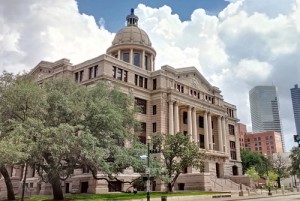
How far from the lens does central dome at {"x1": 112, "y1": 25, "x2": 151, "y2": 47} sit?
75375 mm

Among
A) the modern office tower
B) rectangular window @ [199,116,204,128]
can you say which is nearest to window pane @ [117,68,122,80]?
rectangular window @ [199,116,204,128]

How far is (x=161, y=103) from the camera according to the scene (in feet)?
201

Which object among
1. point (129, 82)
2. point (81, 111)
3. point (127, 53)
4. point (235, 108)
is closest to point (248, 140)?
point (235, 108)

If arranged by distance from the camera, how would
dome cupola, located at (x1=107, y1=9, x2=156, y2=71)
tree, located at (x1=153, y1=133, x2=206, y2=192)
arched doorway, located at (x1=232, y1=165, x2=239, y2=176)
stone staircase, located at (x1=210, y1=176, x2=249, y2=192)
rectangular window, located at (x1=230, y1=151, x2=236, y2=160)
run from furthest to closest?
rectangular window, located at (x1=230, y1=151, x2=236, y2=160) → arched doorway, located at (x1=232, y1=165, x2=239, y2=176) → dome cupola, located at (x1=107, y1=9, x2=156, y2=71) → stone staircase, located at (x1=210, y1=176, x2=249, y2=192) → tree, located at (x1=153, y1=133, x2=206, y2=192)

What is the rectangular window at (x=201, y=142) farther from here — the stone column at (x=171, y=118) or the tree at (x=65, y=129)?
the tree at (x=65, y=129)

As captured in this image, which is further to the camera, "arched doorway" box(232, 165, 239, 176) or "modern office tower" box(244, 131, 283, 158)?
"modern office tower" box(244, 131, 283, 158)

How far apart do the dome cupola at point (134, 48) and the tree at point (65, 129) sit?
37.2 metres

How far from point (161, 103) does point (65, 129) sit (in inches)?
1304

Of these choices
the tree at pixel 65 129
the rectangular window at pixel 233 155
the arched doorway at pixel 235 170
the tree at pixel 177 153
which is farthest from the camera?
the rectangular window at pixel 233 155

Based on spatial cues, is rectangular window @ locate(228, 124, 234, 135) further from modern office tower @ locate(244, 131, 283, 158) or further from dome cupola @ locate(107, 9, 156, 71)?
modern office tower @ locate(244, 131, 283, 158)

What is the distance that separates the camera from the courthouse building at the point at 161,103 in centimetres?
5350

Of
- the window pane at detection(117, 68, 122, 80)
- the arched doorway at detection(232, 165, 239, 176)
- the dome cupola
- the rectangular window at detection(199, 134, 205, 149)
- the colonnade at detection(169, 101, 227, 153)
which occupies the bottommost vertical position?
the arched doorway at detection(232, 165, 239, 176)

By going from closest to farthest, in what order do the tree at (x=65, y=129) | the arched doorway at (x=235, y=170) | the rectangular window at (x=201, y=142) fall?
the tree at (x=65, y=129), the rectangular window at (x=201, y=142), the arched doorway at (x=235, y=170)

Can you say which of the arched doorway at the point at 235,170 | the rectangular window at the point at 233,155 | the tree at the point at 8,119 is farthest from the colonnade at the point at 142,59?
the tree at the point at 8,119
